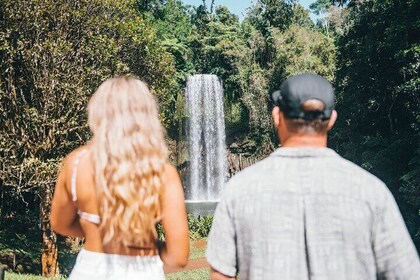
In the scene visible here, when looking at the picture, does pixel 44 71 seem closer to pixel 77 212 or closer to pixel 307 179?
pixel 77 212

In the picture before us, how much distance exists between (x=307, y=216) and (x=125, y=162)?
2.93 ft

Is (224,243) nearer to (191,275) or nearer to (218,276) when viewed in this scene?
(218,276)

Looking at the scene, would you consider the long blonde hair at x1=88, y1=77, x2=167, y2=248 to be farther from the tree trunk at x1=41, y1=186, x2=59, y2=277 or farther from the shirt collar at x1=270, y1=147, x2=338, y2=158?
the tree trunk at x1=41, y1=186, x2=59, y2=277

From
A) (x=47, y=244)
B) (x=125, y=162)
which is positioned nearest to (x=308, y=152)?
(x=125, y=162)

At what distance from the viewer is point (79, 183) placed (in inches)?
99.8

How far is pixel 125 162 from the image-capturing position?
8.16 feet

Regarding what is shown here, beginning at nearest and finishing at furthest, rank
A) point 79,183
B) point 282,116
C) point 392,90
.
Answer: point 282,116
point 79,183
point 392,90

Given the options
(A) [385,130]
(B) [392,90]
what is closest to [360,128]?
(A) [385,130]

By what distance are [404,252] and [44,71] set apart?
11.8 metres

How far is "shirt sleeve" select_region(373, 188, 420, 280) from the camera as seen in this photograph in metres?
2.10

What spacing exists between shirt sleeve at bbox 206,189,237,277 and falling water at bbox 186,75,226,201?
1144 inches

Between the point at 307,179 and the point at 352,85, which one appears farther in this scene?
the point at 352,85

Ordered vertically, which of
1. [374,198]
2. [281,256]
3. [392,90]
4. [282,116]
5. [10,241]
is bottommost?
[10,241]

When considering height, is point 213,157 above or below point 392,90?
below
